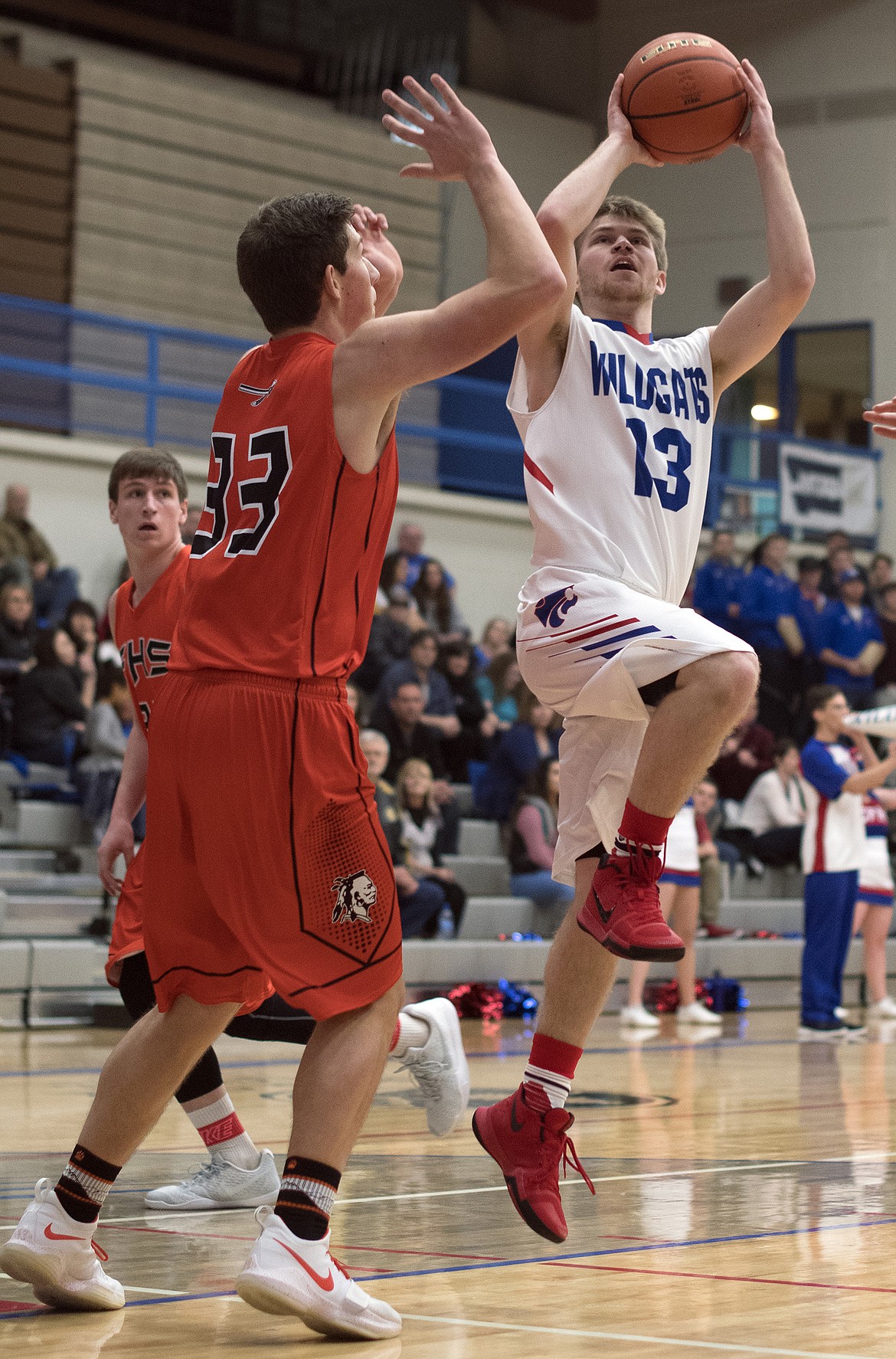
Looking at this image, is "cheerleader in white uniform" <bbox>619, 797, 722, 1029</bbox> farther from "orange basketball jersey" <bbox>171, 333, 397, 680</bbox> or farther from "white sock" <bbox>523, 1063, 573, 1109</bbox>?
"orange basketball jersey" <bbox>171, 333, 397, 680</bbox>

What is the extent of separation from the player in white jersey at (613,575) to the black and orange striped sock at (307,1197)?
2.18 ft

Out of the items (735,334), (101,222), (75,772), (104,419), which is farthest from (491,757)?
(735,334)

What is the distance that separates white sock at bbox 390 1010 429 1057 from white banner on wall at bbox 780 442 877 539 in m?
14.9

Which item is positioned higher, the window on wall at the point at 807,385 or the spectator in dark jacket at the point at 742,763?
the window on wall at the point at 807,385

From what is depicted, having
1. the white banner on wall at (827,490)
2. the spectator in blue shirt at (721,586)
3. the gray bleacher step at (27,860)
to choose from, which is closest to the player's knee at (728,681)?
the gray bleacher step at (27,860)

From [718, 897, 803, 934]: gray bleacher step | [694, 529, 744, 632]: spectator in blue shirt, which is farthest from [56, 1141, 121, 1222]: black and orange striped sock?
[694, 529, 744, 632]: spectator in blue shirt

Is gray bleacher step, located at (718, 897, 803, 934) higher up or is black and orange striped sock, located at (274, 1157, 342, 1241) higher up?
black and orange striped sock, located at (274, 1157, 342, 1241)

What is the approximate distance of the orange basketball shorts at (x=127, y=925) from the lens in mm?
4777

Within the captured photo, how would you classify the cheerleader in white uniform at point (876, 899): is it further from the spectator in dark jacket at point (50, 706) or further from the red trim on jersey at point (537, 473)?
the red trim on jersey at point (537, 473)

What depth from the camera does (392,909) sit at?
3.29 m

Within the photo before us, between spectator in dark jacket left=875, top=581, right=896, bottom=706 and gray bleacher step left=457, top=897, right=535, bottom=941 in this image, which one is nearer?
gray bleacher step left=457, top=897, right=535, bottom=941

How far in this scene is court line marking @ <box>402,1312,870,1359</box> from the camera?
2.92m

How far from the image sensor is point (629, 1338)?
3.08 meters

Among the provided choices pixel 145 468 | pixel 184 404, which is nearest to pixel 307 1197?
pixel 145 468
